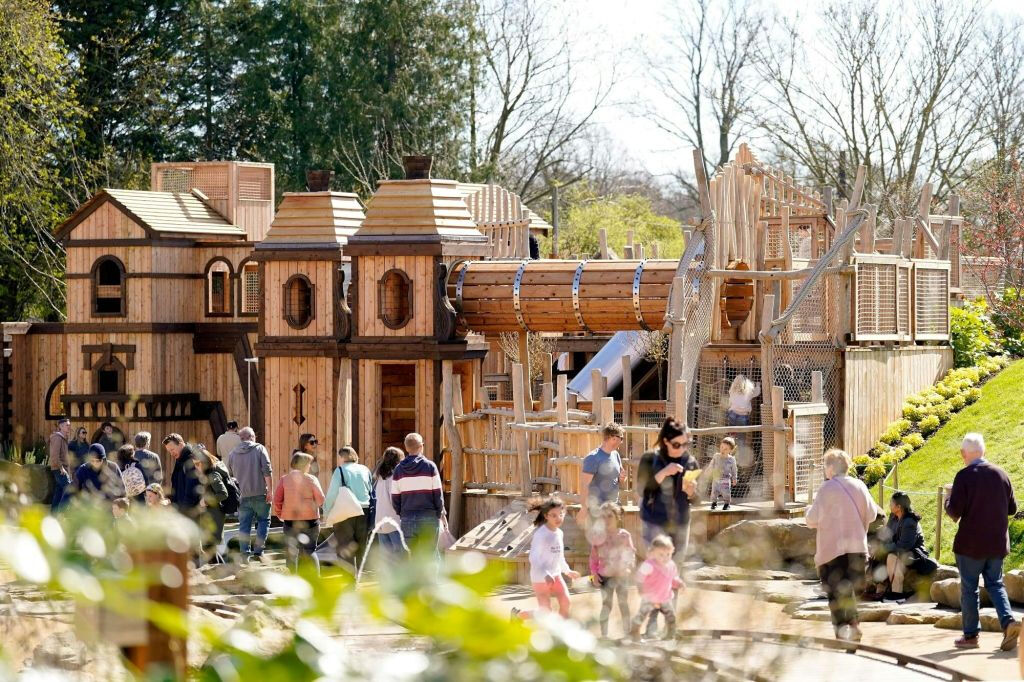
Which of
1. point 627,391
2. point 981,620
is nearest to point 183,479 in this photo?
point 627,391

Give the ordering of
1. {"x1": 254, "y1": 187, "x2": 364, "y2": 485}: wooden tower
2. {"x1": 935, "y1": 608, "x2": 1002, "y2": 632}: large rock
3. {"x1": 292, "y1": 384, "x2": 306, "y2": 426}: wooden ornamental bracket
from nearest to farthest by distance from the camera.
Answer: {"x1": 935, "y1": 608, "x2": 1002, "y2": 632}: large rock, {"x1": 254, "y1": 187, "x2": 364, "y2": 485}: wooden tower, {"x1": 292, "y1": 384, "x2": 306, "y2": 426}: wooden ornamental bracket

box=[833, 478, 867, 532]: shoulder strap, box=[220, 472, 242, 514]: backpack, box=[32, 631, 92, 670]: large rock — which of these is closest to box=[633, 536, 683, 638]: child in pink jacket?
box=[833, 478, 867, 532]: shoulder strap

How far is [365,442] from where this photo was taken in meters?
19.5

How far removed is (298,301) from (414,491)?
7.33 meters

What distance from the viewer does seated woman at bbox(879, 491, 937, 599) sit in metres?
13.2

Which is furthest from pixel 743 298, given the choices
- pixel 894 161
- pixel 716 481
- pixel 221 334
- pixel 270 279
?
pixel 894 161

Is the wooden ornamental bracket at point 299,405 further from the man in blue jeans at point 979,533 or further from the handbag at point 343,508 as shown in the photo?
the man in blue jeans at point 979,533

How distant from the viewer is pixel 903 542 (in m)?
13.2

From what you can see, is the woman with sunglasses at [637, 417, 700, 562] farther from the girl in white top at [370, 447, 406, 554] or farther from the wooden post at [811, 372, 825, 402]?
the wooden post at [811, 372, 825, 402]

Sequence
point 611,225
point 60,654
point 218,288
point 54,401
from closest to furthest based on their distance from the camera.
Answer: point 60,654, point 218,288, point 54,401, point 611,225

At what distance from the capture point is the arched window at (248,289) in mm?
25073

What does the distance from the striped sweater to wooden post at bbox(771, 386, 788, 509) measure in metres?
3.98

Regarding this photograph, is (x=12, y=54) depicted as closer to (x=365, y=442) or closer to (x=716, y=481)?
(x=365, y=442)

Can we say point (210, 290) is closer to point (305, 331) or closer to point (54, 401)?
point (54, 401)
